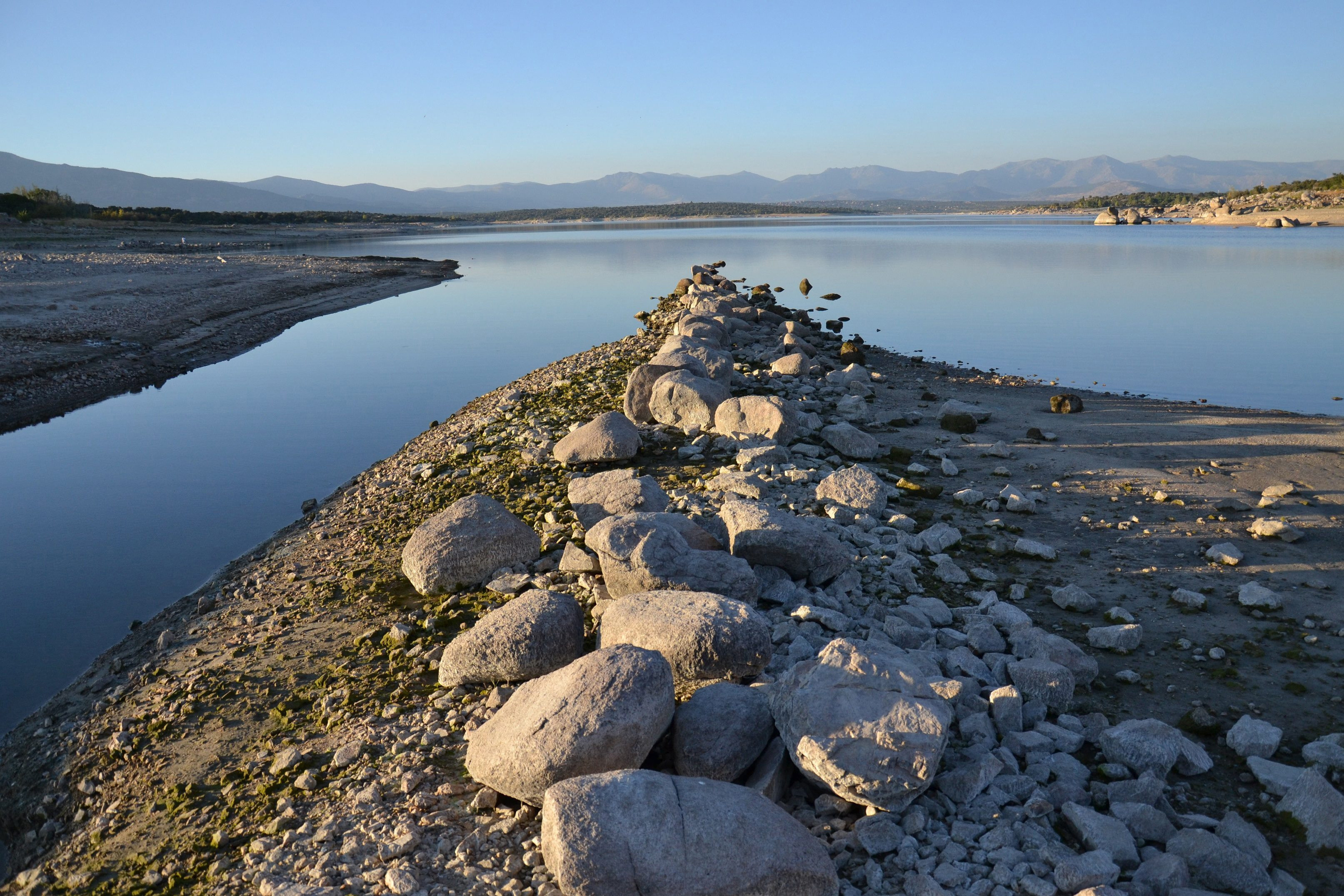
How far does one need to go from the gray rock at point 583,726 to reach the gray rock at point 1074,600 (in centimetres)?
371

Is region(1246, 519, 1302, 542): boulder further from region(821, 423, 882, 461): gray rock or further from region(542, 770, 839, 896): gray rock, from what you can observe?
region(542, 770, 839, 896): gray rock

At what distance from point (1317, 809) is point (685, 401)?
7305 millimetres

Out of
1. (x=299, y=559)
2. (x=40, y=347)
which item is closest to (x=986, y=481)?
(x=299, y=559)

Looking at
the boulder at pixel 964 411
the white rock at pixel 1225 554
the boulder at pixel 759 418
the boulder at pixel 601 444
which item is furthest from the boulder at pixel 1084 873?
the boulder at pixel 964 411

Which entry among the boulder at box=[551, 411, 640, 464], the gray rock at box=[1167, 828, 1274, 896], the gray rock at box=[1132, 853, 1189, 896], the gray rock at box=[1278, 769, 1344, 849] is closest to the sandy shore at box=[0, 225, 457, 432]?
the boulder at box=[551, 411, 640, 464]

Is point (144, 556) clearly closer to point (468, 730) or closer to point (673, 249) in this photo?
point (468, 730)

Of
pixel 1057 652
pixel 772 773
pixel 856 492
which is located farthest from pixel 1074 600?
pixel 772 773

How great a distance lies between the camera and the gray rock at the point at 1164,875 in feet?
11.7

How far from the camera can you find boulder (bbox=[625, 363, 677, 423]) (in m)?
10.7

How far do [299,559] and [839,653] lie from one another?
617 cm

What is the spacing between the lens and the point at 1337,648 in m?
5.69

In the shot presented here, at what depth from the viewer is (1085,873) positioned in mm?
3531

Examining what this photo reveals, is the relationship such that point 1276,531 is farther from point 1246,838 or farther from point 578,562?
point 578,562

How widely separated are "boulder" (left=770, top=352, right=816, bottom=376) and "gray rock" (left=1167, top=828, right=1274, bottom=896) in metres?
10.7
